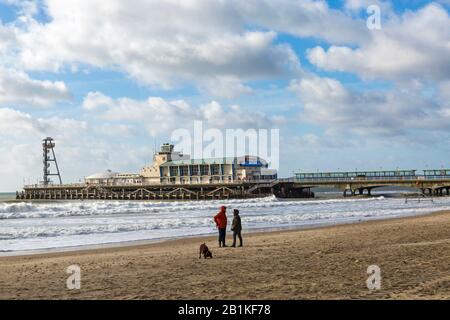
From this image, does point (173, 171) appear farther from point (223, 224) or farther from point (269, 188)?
point (223, 224)

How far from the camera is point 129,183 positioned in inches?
3396

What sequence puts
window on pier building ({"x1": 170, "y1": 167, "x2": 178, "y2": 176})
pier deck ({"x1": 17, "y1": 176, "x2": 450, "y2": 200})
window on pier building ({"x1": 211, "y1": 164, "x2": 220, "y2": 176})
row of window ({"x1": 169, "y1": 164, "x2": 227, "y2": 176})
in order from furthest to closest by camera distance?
window on pier building ({"x1": 170, "y1": 167, "x2": 178, "y2": 176}) < row of window ({"x1": 169, "y1": 164, "x2": 227, "y2": 176}) < window on pier building ({"x1": 211, "y1": 164, "x2": 220, "y2": 176}) < pier deck ({"x1": 17, "y1": 176, "x2": 450, "y2": 200})

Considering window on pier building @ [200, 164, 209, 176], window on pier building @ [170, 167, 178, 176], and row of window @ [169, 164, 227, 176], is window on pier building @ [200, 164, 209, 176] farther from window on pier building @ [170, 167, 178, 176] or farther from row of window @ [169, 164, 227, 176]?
window on pier building @ [170, 167, 178, 176]

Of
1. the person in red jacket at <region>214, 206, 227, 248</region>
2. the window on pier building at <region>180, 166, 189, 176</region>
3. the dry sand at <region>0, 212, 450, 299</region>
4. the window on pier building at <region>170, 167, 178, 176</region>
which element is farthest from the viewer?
the window on pier building at <region>170, 167, 178, 176</region>

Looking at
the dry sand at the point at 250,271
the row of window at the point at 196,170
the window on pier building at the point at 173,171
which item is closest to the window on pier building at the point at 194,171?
the row of window at the point at 196,170

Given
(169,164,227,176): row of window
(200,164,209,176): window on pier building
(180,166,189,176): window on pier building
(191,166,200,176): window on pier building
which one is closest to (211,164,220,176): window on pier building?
(169,164,227,176): row of window

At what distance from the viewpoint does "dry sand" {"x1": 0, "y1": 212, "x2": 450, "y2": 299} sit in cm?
816

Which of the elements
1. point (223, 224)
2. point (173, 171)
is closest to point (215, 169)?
point (173, 171)

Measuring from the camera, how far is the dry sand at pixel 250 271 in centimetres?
816

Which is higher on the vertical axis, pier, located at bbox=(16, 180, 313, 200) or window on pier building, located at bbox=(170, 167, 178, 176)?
window on pier building, located at bbox=(170, 167, 178, 176)

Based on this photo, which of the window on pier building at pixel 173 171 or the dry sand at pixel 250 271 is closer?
the dry sand at pixel 250 271

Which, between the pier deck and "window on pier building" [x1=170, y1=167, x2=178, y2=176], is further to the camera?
"window on pier building" [x1=170, y1=167, x2=178, y2=176]

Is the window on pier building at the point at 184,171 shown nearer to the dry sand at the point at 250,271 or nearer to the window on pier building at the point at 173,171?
the window on pier building at the point at 173,171

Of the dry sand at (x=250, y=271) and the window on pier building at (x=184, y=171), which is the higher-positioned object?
the window on pier building at (x=184, y=171)
